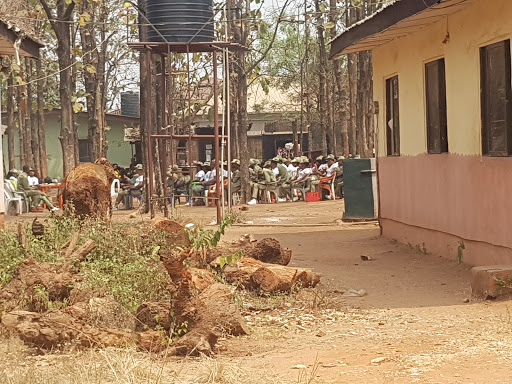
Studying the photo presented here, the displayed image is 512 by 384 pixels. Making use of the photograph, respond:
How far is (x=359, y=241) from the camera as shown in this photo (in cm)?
1495

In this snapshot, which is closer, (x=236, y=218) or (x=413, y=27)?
(x=413, y=27)

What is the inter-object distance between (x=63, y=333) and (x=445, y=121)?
684 cm

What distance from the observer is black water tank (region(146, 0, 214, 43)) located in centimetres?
1655

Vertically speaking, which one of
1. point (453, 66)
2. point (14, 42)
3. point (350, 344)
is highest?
point (14, 42)

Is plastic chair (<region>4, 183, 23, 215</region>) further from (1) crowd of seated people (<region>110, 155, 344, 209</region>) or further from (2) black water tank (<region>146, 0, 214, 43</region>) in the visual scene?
(2) black water tank (<region>146, 0, 214, 43</region>)

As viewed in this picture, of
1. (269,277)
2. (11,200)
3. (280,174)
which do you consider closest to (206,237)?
(269,277)

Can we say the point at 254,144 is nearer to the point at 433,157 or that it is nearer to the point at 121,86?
the point at 121,86

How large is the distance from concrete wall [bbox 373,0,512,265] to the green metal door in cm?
256

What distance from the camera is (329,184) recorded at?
27562 mm

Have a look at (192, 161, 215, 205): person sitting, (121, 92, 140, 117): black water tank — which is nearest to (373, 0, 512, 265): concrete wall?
(192, 161, 215, 205): person sitting

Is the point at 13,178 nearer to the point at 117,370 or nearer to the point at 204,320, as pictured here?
the point at 204,320

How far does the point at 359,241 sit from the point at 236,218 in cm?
447

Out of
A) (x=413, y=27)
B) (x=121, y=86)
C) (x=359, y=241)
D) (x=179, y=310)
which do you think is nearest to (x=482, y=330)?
(x=179, y=310)

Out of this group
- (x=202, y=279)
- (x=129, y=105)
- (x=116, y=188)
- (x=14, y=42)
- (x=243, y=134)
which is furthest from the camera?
(x=129, y=105)
